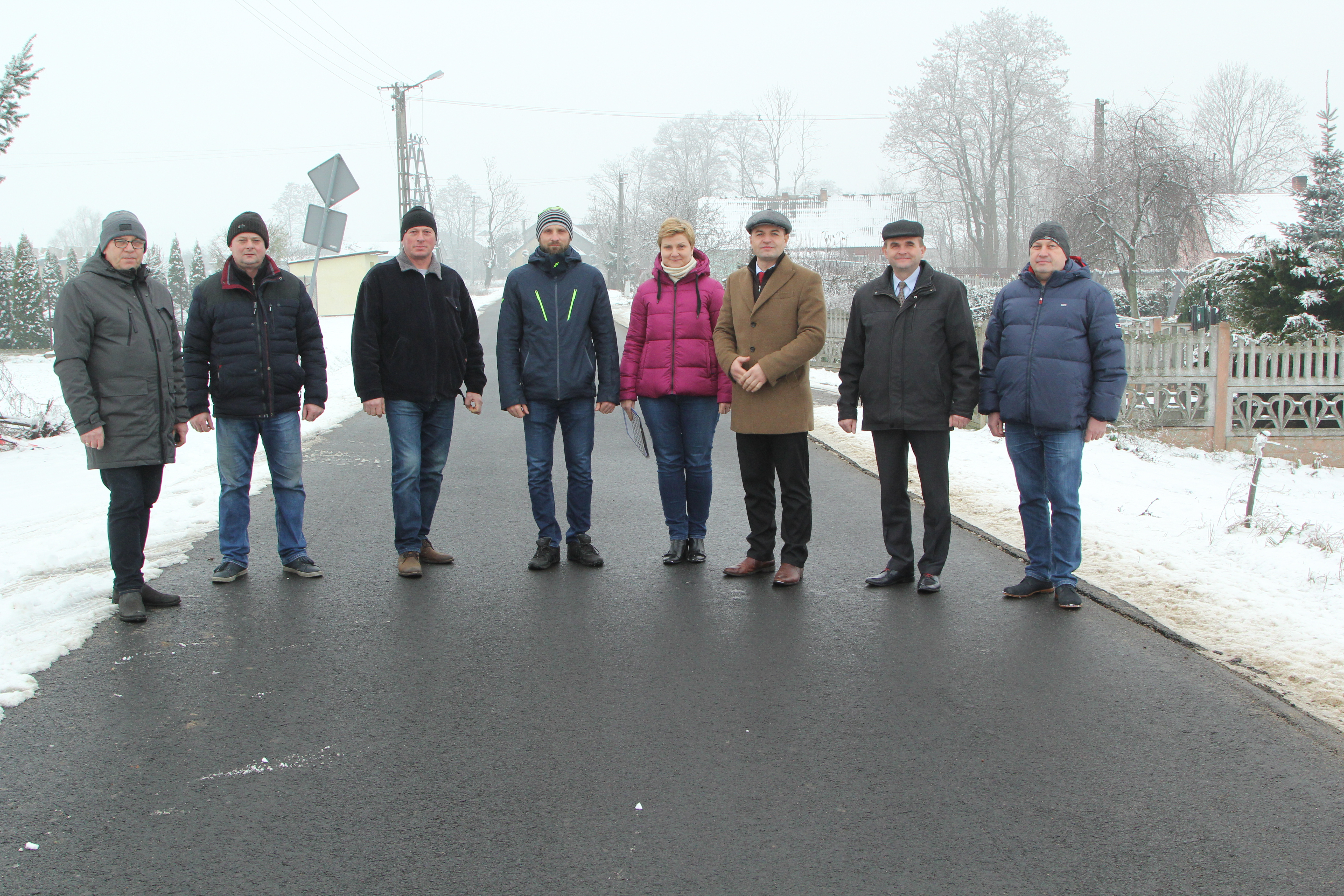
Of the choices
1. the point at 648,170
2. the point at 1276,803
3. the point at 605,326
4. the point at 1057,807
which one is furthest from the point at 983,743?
the point at 648,170

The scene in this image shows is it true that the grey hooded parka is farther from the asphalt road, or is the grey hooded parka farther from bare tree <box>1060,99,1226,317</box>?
bare tree <box>1060,99,1226,317</box>

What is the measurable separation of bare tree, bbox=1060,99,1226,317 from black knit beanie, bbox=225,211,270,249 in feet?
81.2

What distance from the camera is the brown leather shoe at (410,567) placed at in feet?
19.2

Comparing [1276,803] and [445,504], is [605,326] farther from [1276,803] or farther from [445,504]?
[1276,803]

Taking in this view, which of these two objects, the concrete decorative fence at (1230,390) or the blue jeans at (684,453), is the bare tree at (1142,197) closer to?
the concrete decorative fence at (1230,390)

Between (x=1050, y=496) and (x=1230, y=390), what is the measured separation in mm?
8611

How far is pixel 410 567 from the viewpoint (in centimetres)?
589

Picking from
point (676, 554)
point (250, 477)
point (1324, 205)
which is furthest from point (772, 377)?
point (1324, 205)

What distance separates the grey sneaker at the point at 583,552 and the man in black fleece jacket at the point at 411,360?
0.72m

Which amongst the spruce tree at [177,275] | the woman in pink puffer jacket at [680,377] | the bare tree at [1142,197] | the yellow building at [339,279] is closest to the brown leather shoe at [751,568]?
the woman in pink puffer jacket at [680,377]

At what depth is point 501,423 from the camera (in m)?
13.0

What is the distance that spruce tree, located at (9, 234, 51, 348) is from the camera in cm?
3306

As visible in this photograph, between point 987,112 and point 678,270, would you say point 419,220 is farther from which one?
point 987,112

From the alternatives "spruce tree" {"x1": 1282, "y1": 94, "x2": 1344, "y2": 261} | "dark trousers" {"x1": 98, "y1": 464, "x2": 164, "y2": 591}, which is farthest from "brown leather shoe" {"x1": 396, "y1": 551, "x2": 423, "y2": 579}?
"spruce tree" {"x1": 1282, "y1": 94, "x2": 1344, "y2": 261}
